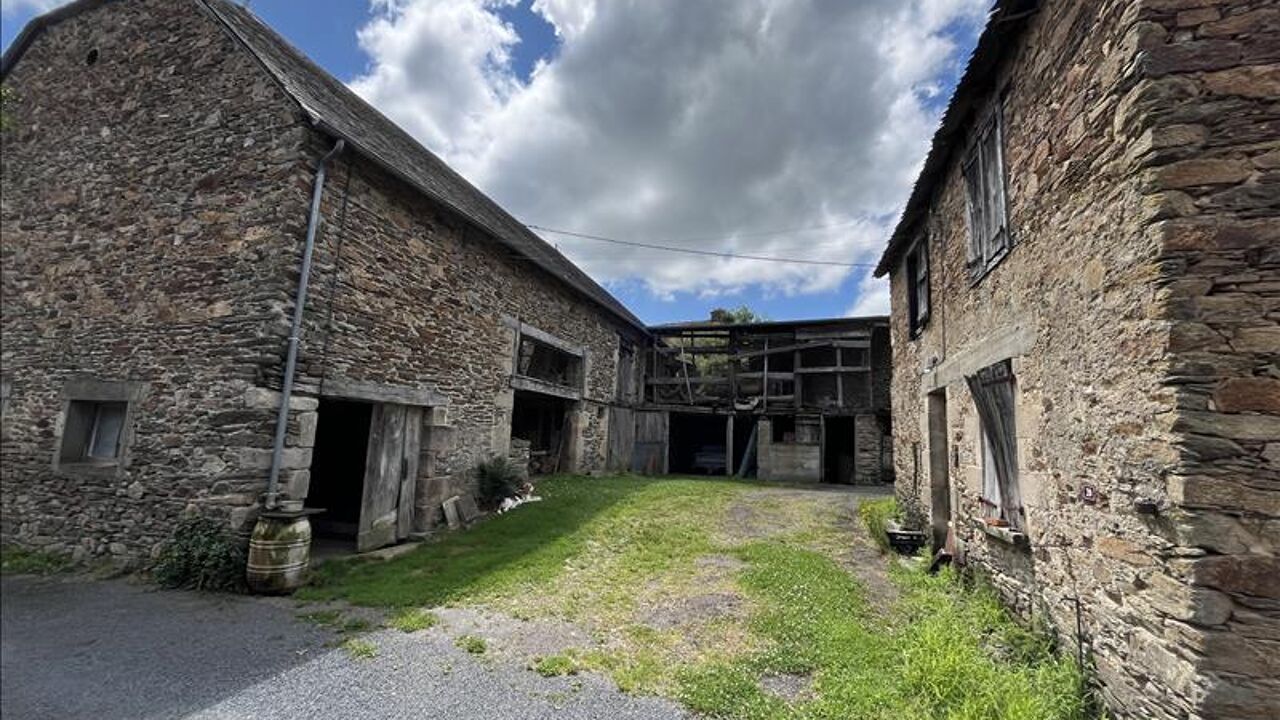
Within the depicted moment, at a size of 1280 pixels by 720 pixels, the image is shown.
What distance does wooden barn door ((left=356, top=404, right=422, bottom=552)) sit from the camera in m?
7.38

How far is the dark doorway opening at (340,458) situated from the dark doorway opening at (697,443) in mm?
13095

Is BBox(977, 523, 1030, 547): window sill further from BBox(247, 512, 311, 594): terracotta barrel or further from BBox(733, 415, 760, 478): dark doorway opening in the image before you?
BBox(733, 415, 760, 478): dark doorway opening

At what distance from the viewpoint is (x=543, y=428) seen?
14867 mm

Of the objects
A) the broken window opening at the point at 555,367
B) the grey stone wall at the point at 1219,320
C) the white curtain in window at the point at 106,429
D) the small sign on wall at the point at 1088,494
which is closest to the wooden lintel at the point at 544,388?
the broken window opening at the point at 555,367

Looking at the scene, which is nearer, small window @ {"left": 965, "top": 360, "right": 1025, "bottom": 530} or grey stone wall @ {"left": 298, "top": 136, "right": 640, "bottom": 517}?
small window @ {"left": 965, "top": 360, "right": 1025, "bottom": 530}

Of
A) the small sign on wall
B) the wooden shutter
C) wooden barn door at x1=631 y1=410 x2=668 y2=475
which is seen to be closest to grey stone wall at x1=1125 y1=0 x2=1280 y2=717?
the small sign on wall

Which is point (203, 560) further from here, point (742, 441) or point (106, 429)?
point (742, 441)

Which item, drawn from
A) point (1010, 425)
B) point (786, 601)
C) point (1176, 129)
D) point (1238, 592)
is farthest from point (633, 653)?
point (1176, 129)

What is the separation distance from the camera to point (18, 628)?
2688 millimetres

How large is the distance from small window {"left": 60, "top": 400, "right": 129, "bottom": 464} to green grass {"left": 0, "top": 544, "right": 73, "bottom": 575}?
113 cm

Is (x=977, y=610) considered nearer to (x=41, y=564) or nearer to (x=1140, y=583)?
(x=1140, y=583)

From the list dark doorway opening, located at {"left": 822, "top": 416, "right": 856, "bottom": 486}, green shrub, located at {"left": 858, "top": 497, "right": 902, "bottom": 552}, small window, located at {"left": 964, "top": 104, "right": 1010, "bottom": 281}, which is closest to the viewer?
small window, located at {"left": 964, "top": 104, "right": 1010, "bottom": 281}

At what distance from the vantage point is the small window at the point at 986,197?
480 cm

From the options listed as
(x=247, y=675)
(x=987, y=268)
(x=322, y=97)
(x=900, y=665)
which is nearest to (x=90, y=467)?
(x=247, y=675)
